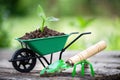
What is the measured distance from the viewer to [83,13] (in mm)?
6379

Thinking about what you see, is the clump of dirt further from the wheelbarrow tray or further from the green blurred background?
the green blurred background

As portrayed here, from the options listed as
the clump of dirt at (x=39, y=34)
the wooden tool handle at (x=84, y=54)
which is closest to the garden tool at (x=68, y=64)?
the wooden tool handle at (x=84, y=54)

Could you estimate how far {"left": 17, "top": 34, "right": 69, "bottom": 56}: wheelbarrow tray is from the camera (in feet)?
7.97

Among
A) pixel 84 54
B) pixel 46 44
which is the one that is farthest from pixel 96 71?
pixel 46 44

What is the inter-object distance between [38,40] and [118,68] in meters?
0.57

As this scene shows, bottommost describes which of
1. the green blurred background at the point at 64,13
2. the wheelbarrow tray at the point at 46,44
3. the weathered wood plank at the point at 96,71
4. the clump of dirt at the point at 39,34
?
the weathered wood plank at the point at 96,71

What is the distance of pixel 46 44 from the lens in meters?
2.47

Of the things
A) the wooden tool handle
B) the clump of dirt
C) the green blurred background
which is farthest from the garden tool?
the green blurred background

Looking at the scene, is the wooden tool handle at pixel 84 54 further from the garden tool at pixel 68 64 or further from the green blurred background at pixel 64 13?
the green blurred background at pixel 64 13

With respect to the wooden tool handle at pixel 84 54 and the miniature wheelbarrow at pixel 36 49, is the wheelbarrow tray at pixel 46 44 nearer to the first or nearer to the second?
the miniature wheelbarrow at pixel 36 49

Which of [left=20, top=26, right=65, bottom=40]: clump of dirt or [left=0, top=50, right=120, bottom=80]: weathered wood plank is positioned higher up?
[left=20, top=26, right=65, bottom=40]: clump of dirt

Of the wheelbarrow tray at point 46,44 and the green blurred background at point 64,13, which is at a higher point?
the green blurred background at point 64,13

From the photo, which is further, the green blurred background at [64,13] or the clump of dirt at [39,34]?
the green blurred background at [64,13]

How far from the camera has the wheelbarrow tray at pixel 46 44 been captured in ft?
7.97
